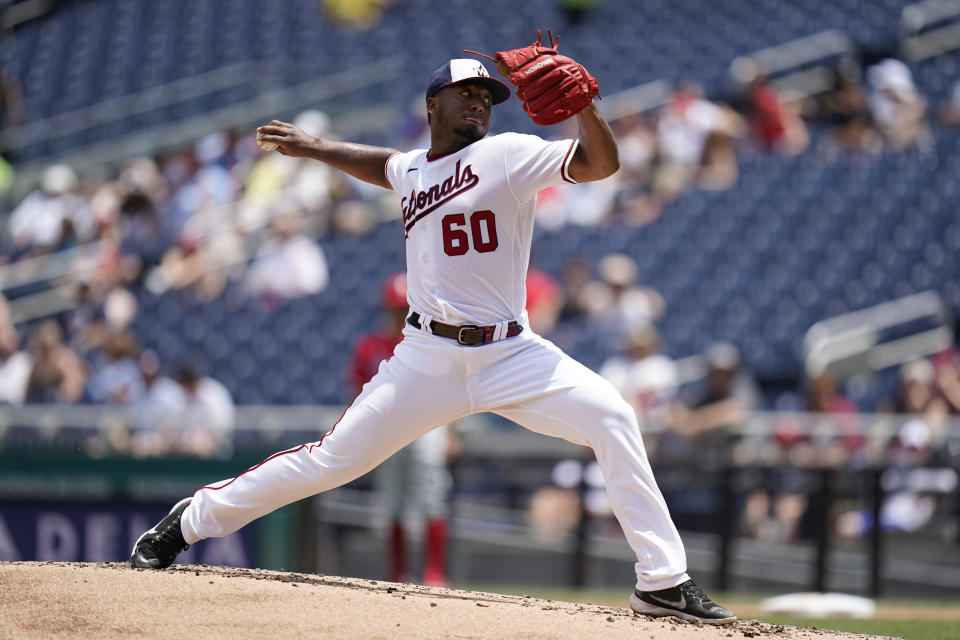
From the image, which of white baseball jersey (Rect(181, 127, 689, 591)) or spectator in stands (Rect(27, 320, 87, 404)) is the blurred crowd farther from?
white baseball jersey (Rect(181, 127, 689, 591))

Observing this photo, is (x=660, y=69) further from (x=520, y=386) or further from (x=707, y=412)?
(x=520, y=386)

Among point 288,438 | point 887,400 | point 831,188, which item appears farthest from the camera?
point 831,188

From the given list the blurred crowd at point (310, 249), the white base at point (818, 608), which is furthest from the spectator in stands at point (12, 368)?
the white base at point (818, 608)

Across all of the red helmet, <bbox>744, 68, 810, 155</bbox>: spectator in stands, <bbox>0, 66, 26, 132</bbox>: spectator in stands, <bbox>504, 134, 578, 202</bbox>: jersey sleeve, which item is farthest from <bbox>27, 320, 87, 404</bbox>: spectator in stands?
<bbox>744, 68, 810, 155</bbox>: spectator in stands

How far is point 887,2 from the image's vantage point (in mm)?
15617

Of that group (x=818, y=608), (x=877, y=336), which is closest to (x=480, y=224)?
(x=818, y=608)

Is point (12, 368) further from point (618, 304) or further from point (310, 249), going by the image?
point (618, 304)

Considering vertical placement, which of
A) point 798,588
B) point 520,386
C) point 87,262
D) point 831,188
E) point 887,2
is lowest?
point 798,588

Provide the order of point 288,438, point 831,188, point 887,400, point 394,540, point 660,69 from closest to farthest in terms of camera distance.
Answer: point 394,540 → point 288,438 → point 887,400 → point 831,188 → point 660,69

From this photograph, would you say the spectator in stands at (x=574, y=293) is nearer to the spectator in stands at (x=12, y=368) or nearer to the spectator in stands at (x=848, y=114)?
the spectator in stands at (x=848, y=114)

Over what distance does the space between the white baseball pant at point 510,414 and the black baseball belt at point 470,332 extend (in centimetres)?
2

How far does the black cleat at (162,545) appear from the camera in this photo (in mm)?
4352

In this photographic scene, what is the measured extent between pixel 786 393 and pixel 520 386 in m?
Answer: 6.86

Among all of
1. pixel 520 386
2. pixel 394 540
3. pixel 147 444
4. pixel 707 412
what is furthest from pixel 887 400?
pixel 520 386
